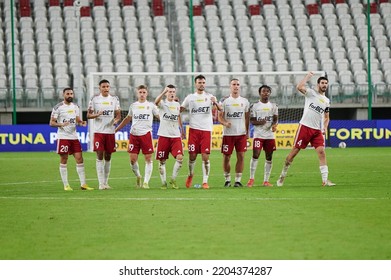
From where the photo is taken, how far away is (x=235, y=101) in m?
17.3

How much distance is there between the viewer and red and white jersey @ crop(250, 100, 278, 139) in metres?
17.4

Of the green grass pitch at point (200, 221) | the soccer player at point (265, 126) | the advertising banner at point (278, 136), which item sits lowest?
the advertising banner at point (278, 136)

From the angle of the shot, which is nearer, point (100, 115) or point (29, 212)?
point (29, 212)

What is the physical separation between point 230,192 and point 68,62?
2582 cm

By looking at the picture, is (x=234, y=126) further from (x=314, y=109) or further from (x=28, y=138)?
(x=28, y=138)

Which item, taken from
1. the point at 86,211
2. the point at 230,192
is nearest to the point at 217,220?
the point at 86,211

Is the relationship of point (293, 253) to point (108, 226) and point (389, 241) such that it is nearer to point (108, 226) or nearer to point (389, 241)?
point (389, 241)

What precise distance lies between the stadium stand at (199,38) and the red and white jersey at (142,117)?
65.8 ft

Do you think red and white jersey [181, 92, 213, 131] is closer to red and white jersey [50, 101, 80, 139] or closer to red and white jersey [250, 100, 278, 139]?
red and white jersey [250, 100, 278, 139]

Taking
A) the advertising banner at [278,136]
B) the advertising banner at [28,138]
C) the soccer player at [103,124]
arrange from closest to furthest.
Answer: the soccer player at [103,124]
the advertising banner at [278,136]
the advertising banner at [28,138]

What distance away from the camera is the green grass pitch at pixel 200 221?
902 cm

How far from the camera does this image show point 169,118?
1722 cm

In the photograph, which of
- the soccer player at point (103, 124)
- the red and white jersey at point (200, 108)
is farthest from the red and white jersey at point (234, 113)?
the soccer player at point (103, 124)

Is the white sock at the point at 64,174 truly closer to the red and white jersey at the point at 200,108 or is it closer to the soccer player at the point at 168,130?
the soccer player at the point at 168,130
